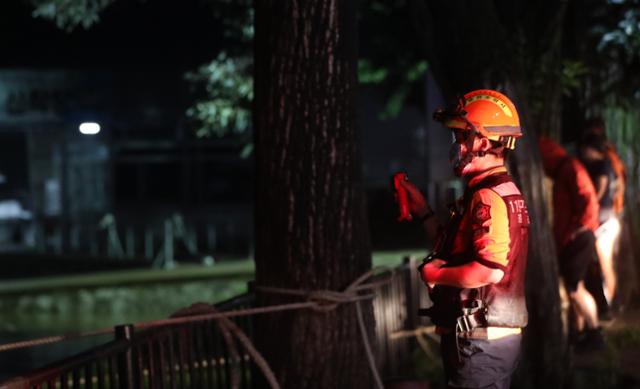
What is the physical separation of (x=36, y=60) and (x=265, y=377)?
82.8 ft

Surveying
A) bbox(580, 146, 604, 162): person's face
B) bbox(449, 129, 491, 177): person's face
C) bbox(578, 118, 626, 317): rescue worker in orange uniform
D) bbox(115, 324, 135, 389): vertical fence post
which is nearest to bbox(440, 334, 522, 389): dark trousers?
bbox(449, 129, 491, 177): person's face

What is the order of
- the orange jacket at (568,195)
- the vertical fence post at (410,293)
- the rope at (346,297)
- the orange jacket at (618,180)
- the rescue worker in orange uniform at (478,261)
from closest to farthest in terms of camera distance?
the rescue worker in orange uniform at (478,261), the rope at (346,297), the orange jacket at (568,195), the vertical fence post at (410,293), the orange jacket at (618,180)

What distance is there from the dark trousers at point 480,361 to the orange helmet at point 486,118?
936 mm

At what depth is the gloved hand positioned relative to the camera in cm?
507

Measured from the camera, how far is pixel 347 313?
5.91m

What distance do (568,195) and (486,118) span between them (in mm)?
4418

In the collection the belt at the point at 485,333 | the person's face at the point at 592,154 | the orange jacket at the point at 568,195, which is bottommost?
the belt at the point at 485,333

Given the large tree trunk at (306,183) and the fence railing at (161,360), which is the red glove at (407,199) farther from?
the fence railing at (161,360)

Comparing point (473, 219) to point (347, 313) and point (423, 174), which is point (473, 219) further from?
point (423, 174)

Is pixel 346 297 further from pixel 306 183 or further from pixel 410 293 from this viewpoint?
pixel 410 293

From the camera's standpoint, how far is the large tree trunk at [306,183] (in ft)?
19.1

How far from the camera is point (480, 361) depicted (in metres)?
4.71

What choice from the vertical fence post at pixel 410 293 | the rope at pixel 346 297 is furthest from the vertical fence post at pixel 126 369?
the vertical fence post at pixel 410 293

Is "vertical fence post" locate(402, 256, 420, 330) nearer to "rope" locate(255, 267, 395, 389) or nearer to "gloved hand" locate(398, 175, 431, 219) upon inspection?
"rope" locate(255, 267, 395, 389)
